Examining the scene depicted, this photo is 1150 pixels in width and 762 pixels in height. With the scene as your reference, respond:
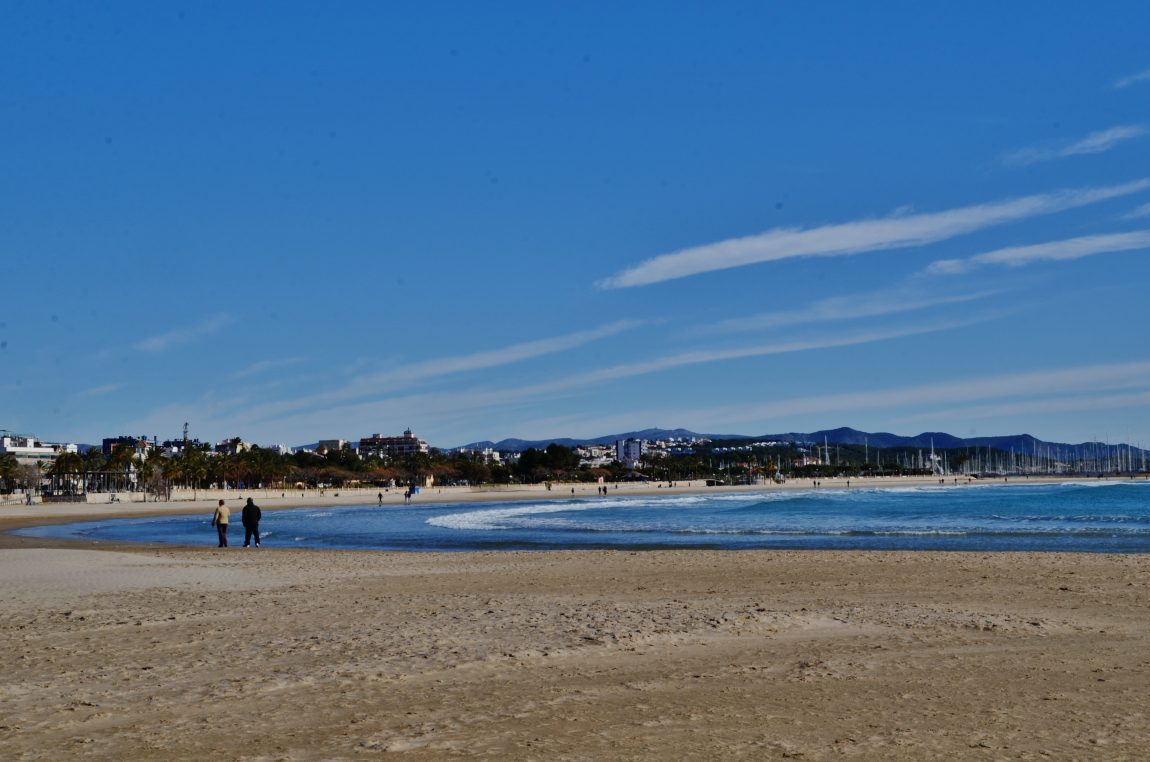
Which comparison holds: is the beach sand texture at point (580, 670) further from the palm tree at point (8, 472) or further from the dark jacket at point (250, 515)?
the palm tree at point (8, 472)

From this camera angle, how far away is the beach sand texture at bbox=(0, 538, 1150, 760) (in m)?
6.36

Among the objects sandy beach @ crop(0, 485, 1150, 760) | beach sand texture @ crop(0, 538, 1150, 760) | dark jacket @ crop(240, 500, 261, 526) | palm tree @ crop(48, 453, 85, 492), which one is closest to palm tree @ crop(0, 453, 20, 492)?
palm tree @ crop(48, 453, 85, 492)

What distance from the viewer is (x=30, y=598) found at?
14.8 metres

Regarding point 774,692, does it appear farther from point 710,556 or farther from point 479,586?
point 710,556

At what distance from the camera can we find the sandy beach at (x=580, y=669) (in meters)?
6.37

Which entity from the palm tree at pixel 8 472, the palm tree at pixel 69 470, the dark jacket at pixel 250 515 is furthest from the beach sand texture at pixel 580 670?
the palm tree at pixel 69 470

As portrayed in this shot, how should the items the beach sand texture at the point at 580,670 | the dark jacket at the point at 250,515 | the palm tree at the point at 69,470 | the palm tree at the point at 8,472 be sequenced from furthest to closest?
1. the palm tree at the point at 69,470
2. the palm tree at the point at 8,472
3. the dark jacket at the point at 250,515
4. the beach sand texture at the point at 580,670

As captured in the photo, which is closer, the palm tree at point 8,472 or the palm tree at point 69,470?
the palm tree at point 8,472

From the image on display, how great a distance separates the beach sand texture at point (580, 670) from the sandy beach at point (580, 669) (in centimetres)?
3

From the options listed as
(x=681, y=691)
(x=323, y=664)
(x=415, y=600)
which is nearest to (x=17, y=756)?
(x=323, y=664)

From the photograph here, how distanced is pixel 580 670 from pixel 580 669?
4 centimetres

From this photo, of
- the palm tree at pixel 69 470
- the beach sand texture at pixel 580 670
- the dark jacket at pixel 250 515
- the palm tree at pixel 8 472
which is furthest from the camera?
the palm tree at pixel 69 470

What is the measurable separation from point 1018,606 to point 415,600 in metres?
8.03

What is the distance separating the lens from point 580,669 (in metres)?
8.73
